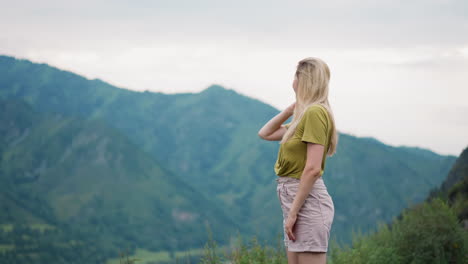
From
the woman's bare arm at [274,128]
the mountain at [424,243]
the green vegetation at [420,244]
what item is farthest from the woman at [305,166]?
the mountain at [424,243]

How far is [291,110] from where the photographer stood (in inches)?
161

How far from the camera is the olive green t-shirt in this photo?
11.5 feet

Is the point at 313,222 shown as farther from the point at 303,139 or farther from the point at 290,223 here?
the point at 303,139

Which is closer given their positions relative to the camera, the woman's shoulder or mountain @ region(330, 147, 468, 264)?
the woman's shoulder

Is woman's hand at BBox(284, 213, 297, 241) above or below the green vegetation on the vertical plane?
above

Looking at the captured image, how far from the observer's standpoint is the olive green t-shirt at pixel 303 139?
11.5 ft

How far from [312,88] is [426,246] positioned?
6.63 metres

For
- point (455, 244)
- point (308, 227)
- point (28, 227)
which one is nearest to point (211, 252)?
point (308, 227)

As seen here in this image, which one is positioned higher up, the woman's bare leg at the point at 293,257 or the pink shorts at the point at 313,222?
the pink shorts at the point at 313,222

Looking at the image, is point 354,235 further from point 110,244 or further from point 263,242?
point 110,244

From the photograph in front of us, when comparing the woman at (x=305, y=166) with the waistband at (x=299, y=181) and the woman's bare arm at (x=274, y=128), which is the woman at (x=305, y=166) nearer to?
the waistband at (x=299, y=181)

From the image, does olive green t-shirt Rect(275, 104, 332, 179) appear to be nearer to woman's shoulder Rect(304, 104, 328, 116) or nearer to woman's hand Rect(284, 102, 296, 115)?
woman's shoulder Rect(304, 104, 328, 116)

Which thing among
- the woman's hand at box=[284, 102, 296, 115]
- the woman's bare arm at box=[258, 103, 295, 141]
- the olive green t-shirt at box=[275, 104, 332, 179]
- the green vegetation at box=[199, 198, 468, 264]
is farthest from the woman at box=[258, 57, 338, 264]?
the green vegetation at box=[199, 198, 468, 264]

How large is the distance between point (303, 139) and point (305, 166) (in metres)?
0.18
